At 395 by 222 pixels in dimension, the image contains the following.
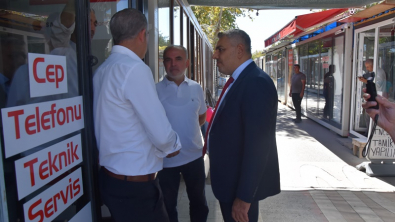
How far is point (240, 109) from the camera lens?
6.21 feet

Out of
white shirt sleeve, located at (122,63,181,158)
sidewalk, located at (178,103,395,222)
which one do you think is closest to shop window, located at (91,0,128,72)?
white shirt sleeve, located at (122,63,181,158)

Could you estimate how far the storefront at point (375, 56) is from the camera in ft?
22.0

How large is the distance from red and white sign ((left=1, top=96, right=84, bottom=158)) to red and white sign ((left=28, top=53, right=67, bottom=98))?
55 millimetres

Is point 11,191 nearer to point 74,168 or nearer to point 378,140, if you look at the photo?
point 74,168

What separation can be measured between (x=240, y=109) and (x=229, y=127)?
125 millimetres

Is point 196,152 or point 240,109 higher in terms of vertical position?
point 240,109

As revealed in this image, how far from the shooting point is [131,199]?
171 cm

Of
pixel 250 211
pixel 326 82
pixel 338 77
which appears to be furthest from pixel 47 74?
pixel 326 82

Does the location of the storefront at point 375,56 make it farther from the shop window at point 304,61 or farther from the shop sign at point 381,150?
the shop window at point 304,61

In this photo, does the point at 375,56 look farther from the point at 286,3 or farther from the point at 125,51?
the point at 125,51

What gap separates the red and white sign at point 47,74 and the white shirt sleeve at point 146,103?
0.96ft

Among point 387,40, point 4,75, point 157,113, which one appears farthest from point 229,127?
point 387,40

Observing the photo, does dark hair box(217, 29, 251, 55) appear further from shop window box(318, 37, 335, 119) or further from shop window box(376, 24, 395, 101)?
shop window box(318, 37, 335, 119)

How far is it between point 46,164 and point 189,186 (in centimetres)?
160
